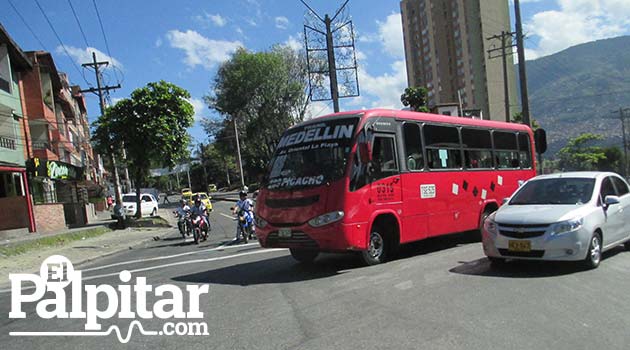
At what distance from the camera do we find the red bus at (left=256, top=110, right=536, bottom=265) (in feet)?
29.3

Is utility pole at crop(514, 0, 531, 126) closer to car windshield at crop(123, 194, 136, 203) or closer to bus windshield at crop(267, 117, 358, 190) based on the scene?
bus windshield at crop(267, 117, 358, 190)

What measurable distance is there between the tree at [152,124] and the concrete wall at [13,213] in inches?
224

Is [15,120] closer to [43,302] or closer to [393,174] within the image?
[43,302]

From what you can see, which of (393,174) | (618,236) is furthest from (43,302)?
(618,236)

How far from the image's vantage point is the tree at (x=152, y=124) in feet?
90.0

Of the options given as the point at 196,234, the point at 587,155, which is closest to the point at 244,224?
the point at 196,234

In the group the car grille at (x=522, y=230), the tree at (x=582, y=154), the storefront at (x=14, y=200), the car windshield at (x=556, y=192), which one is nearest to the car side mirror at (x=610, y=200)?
the car windshield at (x=556, y=192)

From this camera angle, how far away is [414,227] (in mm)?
10445

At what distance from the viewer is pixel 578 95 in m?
111

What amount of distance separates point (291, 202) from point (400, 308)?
3439 mm

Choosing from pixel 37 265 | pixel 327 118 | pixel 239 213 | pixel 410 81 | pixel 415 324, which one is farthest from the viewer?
pixel 410 81

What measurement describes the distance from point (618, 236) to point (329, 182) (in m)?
5.01

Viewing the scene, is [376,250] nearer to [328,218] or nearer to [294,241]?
[328,218]

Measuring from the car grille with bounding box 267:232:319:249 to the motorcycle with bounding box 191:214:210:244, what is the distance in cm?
929
